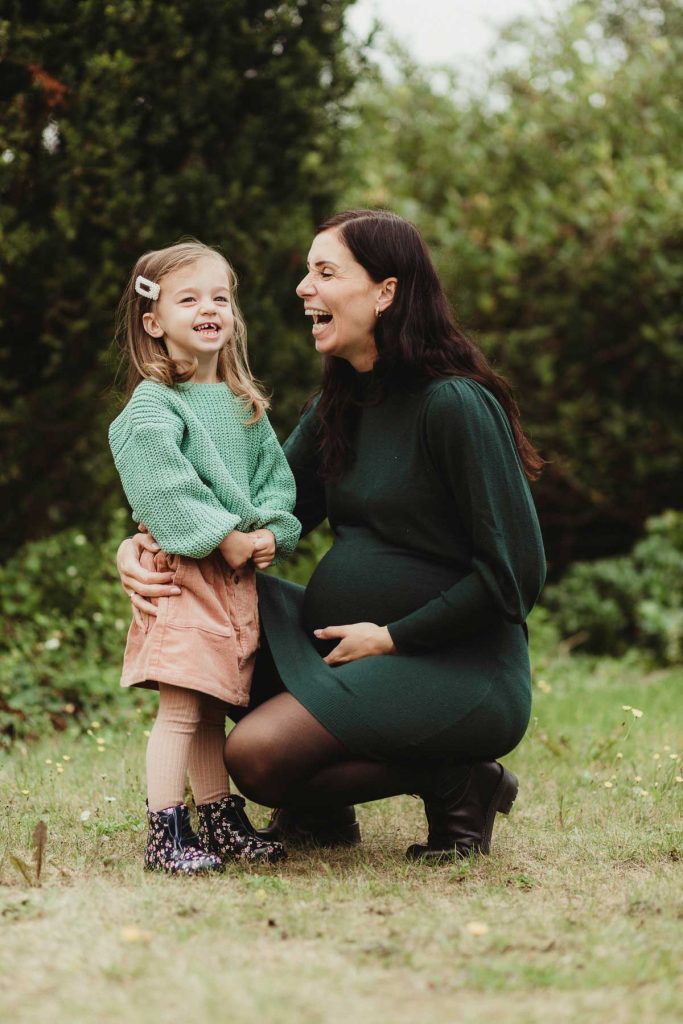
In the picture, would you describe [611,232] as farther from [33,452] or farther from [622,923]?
[622,923]

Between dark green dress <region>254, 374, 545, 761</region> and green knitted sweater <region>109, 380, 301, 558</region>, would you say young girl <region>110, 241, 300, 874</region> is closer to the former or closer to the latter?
green knitted sweater <region>109, 380, 301, 558</region>

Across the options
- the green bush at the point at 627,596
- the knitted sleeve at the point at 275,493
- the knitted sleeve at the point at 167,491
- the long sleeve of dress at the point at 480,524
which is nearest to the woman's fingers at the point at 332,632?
the long sleeve of dress at the point at 480,524

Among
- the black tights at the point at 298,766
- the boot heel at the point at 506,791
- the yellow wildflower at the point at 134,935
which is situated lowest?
the boot heel at the point at 506,791

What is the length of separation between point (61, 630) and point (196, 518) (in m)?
2.44

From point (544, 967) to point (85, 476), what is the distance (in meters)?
3.83

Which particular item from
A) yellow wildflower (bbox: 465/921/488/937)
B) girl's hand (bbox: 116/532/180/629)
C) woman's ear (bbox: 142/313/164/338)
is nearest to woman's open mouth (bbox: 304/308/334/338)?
woman's ear (bbox: 142/313/164/338)

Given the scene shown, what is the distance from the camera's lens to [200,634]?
9.87ft

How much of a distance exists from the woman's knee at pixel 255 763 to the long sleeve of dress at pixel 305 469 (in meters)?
0.71

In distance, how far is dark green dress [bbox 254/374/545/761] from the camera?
9.86 feet

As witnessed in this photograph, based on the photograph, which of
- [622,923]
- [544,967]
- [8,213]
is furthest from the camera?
[8,213]

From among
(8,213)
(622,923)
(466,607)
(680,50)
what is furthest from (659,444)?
(622,923)

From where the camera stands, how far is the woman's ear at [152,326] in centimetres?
320

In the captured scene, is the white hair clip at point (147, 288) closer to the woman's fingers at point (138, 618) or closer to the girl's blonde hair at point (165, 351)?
the girl's blonde hair at point (165, 351)

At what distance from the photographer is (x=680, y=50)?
313 inches
